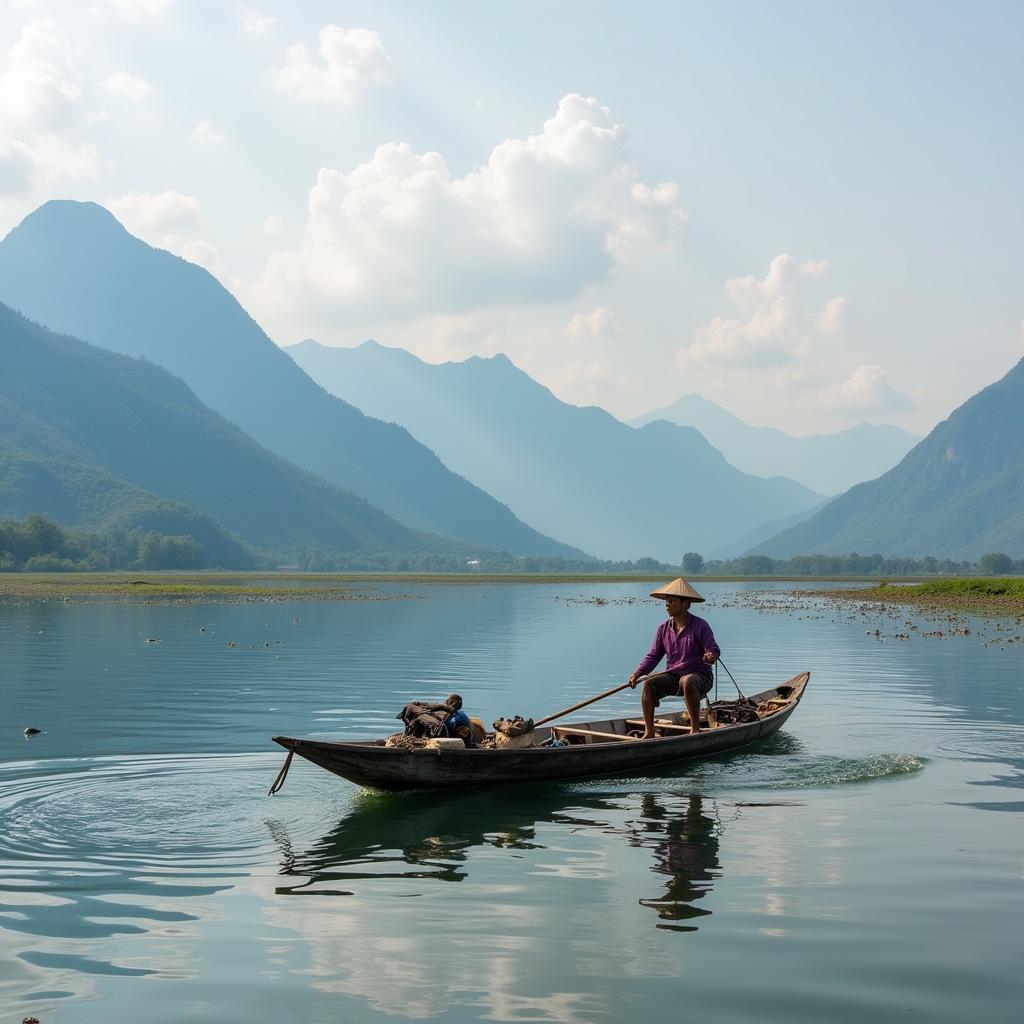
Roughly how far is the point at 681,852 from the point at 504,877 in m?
2.28

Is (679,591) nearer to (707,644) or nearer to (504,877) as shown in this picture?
(707,644)

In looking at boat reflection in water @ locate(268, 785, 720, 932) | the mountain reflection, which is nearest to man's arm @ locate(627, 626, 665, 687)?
boat reflection in water @ locate(268, 785, 720, 932)

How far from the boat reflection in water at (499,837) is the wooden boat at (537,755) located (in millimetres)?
374

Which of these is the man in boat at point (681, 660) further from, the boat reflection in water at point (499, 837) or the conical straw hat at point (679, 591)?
the boat reflection in water at point (499, 837)

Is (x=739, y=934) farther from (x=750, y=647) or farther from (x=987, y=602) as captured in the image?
(x=987, y=602)

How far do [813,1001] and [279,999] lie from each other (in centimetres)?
404

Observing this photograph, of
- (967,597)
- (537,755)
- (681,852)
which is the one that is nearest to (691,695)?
(537,755)

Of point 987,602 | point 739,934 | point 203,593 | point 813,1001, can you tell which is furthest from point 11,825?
point 203,593

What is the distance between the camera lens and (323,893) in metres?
10.7

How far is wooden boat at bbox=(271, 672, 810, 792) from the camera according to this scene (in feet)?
46.3

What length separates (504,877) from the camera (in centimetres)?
1137

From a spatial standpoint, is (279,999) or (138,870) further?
(138,870)

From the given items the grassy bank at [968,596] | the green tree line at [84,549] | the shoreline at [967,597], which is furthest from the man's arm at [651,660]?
the green tree line at [84,549]

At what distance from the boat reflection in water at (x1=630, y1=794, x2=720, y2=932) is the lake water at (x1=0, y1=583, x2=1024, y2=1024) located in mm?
52
